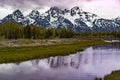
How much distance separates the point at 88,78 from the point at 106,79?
12.8 feet

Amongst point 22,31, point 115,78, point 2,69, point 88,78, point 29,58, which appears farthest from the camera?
point 22,31

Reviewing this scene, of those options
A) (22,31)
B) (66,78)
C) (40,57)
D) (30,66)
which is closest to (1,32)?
(22,31)

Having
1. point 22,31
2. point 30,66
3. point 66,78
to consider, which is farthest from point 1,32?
point 66,78

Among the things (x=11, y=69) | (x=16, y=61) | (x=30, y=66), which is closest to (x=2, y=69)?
(x=11, y=69)

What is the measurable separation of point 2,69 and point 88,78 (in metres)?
16.9

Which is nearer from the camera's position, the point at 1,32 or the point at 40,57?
the point at 40,57

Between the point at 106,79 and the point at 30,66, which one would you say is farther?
the point at 30,66

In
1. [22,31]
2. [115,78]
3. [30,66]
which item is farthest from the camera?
[22,31]

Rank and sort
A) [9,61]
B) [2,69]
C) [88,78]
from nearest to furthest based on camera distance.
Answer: [88,78]
[2,69]
[9,61]

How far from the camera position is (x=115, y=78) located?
3722 centimetres

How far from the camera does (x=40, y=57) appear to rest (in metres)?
72.3

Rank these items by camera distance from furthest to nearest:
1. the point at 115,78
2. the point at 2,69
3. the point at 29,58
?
the point at 29,58
the point at 2,69
the point at 115,78

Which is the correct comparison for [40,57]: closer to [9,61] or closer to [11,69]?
[9,61]

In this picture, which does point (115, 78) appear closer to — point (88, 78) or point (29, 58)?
point (88, 78)
